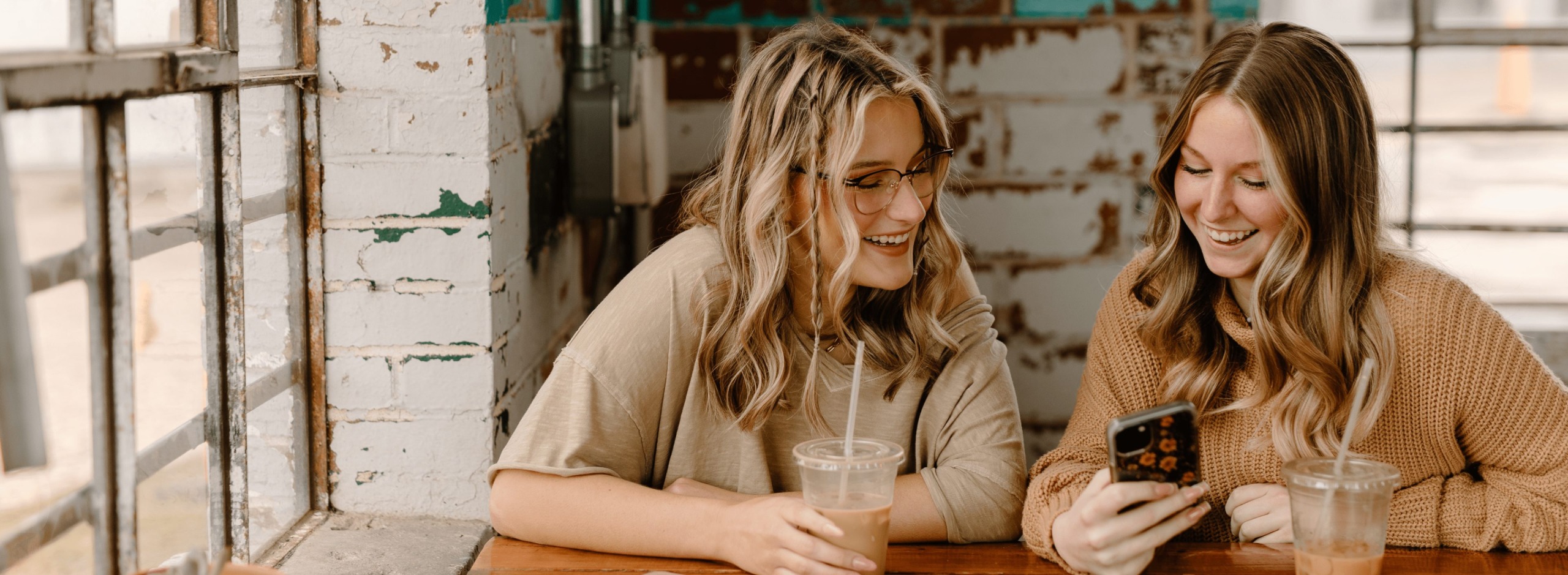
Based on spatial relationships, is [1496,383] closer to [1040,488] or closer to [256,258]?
[1040,488]

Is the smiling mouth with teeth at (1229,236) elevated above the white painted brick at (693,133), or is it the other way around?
the white painted brick at (693,133)

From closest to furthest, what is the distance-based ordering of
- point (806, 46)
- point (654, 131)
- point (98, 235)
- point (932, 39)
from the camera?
point (98, 235), point (806, 46), point (654, 131), point (932, 39)

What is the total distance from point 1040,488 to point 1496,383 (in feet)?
1.75

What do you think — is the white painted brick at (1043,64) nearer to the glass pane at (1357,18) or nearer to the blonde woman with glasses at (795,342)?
the glass pane at (1357,18)

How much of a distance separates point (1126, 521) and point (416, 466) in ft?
3.17

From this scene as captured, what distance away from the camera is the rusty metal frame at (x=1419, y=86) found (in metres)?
2.82

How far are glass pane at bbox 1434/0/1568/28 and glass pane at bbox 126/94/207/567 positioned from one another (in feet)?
8.65

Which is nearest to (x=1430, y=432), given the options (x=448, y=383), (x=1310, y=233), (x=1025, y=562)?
(x=1310, y=233)

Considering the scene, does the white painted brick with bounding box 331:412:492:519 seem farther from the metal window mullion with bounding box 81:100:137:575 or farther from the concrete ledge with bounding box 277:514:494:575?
the metal window mullion with bounding box 81:100:137:575

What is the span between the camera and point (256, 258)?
163cm

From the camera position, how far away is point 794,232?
5.11ft

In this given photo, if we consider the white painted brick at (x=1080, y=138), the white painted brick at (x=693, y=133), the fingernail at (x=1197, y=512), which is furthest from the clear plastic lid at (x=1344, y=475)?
the white painted brick at (x=693, y=133)

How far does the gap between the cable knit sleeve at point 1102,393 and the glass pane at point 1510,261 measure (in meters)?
1.62

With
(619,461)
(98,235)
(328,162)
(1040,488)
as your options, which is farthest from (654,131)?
(98,235)
